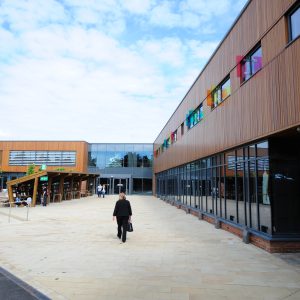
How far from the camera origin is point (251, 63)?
11.0 meters

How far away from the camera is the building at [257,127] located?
8609 millimetres

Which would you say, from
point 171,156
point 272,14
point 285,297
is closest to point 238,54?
point 272,14

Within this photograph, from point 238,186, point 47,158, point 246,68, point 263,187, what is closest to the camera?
point 263,187

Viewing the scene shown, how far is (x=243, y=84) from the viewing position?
37.5 ft

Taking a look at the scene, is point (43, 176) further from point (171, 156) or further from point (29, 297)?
point (29, 297)

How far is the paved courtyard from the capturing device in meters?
6.15

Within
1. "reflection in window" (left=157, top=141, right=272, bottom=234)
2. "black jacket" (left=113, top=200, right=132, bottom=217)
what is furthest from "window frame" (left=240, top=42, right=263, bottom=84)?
"black jacket" (left=113, top=200, right=132, bottom=217)

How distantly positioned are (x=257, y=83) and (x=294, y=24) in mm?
2187

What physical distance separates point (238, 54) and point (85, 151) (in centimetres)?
4374

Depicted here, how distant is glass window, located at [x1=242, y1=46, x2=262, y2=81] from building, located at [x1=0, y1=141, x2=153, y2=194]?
40.9 metres

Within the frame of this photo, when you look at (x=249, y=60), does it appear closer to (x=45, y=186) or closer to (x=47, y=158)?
(x=45, y=186)

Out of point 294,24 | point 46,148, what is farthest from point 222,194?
point 46,148

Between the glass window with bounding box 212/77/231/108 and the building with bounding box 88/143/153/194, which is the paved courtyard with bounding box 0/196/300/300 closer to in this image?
the glass window with bounding box 212/77/231/108

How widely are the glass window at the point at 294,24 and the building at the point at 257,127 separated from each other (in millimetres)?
23
